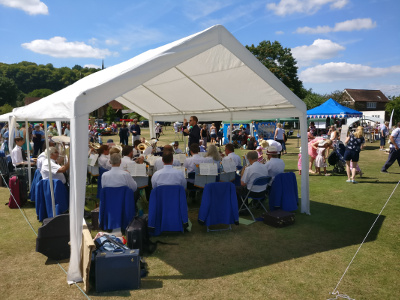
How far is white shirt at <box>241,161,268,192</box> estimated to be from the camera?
5570 millimetres

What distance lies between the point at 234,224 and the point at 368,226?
2.38m

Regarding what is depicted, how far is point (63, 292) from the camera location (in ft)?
10.7

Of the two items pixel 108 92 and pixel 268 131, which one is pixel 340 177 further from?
pixel 268 131

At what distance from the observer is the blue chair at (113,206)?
467 centimetres

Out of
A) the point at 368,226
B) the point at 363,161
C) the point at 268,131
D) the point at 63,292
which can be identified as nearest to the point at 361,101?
the point at 268,131

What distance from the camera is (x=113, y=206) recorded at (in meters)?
4.68

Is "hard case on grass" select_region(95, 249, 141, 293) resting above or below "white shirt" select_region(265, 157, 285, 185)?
below

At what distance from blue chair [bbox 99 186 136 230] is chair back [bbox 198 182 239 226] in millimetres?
1227

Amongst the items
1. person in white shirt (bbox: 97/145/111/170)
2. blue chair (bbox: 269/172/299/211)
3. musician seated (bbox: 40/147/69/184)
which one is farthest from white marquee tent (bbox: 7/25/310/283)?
person in white shirt (bbox: 97/145/111/170)

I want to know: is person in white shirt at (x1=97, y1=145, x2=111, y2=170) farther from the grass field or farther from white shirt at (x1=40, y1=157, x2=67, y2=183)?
the grass field

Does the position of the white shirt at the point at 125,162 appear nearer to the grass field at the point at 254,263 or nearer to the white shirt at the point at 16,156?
the grass field at the point at 254,263

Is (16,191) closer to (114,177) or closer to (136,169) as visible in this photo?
(136,169)

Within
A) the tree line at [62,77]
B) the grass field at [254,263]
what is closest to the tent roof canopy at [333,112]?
the grass field at [254,263]

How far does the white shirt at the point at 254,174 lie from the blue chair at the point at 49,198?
3309 mm
